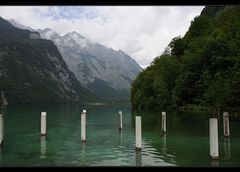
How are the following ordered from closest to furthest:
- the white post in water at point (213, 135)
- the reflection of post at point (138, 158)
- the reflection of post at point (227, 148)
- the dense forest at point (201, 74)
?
the white post in water at point (213, 135) → the reflection of post at point (138, 158) → the reflection of post at point (227, 148) → the dense forest at point (201, 74)

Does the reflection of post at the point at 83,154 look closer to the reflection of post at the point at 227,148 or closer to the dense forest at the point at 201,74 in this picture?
the reflection of post at the point at 227,148

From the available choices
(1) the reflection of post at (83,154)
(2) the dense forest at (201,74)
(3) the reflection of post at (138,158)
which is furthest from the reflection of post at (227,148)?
(2) the dense forest at (201,74)

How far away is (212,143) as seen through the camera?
15.9 meters

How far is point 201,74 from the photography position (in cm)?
7162

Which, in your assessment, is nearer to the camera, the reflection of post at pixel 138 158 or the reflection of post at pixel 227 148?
the reflection of post at pixel 138 158

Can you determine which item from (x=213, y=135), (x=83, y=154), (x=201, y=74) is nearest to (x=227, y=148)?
(x=213, y=135)

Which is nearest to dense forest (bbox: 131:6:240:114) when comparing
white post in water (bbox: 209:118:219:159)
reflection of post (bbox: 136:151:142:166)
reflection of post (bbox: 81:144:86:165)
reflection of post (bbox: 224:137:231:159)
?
reflection of post (bbox: 224:137:231:159)

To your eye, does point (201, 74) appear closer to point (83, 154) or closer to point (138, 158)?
point (83, 154)

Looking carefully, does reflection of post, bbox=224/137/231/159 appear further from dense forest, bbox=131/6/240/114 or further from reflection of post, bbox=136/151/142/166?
dense forest, bbox=131/6/240/114

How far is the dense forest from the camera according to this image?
54.7m

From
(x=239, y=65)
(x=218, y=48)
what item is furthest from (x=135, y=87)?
(x=239, y=65)

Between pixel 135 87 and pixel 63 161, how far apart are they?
94.0 m

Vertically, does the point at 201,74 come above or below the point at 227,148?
above

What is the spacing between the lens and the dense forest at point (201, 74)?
179 ft
